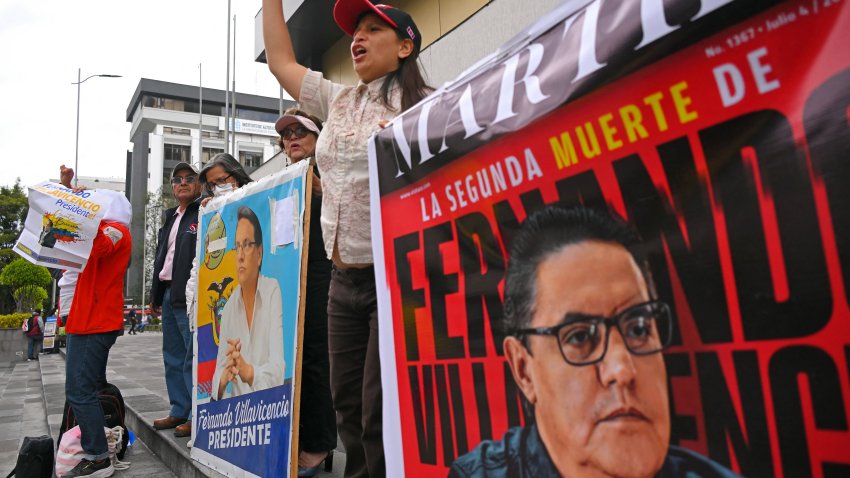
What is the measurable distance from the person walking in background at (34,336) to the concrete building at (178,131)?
146 feet

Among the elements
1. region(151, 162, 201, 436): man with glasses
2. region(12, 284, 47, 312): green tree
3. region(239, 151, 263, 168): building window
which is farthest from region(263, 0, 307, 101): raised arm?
region(239, 151, 263, 168): building window

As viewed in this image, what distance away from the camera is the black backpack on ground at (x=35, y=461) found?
299 centimetres

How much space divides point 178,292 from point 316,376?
5.49ft

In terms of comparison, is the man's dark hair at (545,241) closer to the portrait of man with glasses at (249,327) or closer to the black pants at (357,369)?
the black pants at (357,369)

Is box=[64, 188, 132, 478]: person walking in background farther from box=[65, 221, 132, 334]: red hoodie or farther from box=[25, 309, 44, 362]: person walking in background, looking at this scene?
box=[25, 309, 44, 362]: person walking in background

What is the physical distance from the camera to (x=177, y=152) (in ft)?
202

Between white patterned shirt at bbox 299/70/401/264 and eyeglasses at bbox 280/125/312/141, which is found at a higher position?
eyeglasses at bbox 280/125/312/141

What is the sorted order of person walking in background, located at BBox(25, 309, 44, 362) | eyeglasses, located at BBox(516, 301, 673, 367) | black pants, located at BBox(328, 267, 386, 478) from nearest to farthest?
eyeglasses, located at BBox(516, 301, 673, 367) → black pants, located at BBox(328, 267, 386, 478) → person walking in background, located at BBox(25, 309, 44, 362)

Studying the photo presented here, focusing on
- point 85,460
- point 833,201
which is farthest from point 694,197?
point 85,460

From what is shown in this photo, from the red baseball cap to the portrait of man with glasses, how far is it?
1215mm

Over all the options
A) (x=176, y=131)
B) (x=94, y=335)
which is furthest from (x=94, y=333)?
(x=176, y=131)

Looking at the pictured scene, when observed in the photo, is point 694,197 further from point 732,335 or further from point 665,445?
point 665,445

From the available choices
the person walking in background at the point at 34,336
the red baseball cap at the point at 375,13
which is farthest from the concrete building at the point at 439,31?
the person walking in background at the point at 34,336

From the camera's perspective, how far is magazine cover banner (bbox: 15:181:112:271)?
3.29 metres
